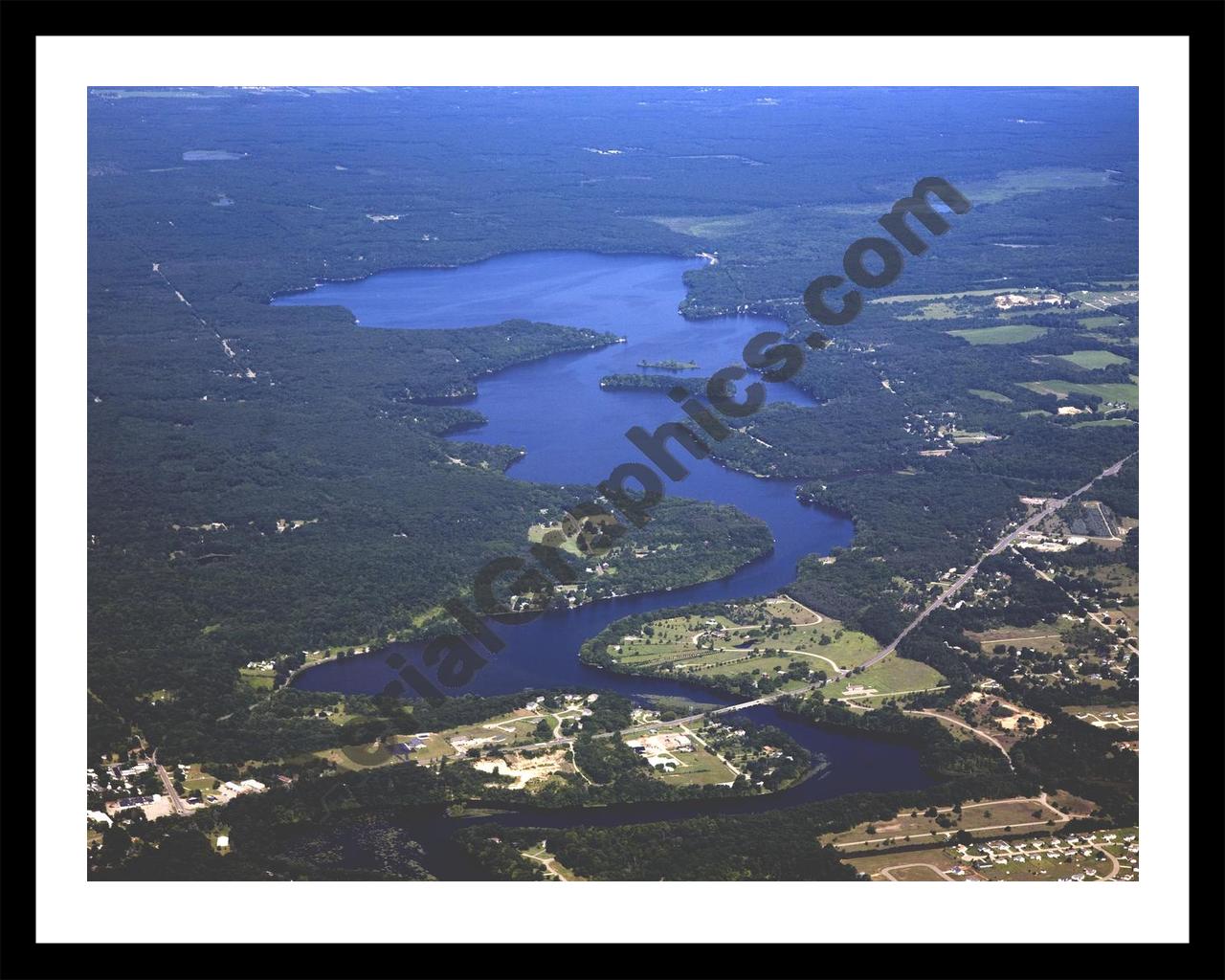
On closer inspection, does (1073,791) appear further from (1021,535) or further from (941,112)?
(941,112)

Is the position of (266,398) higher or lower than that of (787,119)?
lower

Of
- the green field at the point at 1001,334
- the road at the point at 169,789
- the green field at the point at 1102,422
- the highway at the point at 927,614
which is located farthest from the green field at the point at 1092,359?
the road at the point at 169,789

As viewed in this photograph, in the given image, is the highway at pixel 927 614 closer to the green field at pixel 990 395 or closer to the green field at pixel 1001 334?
the green field at pixel 990 395

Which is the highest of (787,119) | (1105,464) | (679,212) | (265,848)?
(787,119)

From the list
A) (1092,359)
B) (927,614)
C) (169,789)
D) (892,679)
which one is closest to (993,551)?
(927,614)

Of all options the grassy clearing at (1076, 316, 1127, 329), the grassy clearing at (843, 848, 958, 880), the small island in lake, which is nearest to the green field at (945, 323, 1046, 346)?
the grassy clearing at (1076, 316, 1127, 329)

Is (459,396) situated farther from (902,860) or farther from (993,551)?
(902,860)

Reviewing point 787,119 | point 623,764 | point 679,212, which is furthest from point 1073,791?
point 787,119
